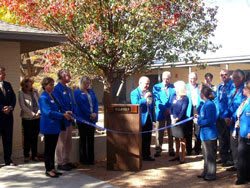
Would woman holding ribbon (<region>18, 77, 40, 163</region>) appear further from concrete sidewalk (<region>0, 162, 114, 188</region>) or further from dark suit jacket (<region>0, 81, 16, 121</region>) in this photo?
concrete sidewalk (<region>0, 162, 114, 188</region>)

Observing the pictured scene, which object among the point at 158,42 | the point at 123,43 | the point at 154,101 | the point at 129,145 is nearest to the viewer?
the point at 129,145

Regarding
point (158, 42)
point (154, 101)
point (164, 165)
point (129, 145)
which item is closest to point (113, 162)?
point (129, 145)

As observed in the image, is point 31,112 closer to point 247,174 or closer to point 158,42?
point 247,174

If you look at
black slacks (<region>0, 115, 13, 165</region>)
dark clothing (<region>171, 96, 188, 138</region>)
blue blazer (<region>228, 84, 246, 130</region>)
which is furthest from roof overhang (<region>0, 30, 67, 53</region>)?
blue blazer (<region>228, 84, 246, 130</region>)

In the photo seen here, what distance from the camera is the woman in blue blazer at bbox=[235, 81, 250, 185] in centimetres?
653

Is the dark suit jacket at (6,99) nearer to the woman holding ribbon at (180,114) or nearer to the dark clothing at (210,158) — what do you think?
the woman holding ribbon at (180,114)

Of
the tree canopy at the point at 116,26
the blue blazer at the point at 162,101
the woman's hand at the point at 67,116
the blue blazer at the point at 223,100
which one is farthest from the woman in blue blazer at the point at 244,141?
the tree canopy at the point at 116,26

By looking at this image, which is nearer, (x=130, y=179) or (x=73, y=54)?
(x=130, y=179)

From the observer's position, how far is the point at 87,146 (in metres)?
8.55

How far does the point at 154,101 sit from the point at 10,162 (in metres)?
3.37

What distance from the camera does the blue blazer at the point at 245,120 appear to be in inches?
256

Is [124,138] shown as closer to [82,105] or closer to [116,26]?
[82,105]

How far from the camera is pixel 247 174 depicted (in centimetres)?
680

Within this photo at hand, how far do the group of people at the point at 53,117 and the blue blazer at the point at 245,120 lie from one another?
298 centimetres
